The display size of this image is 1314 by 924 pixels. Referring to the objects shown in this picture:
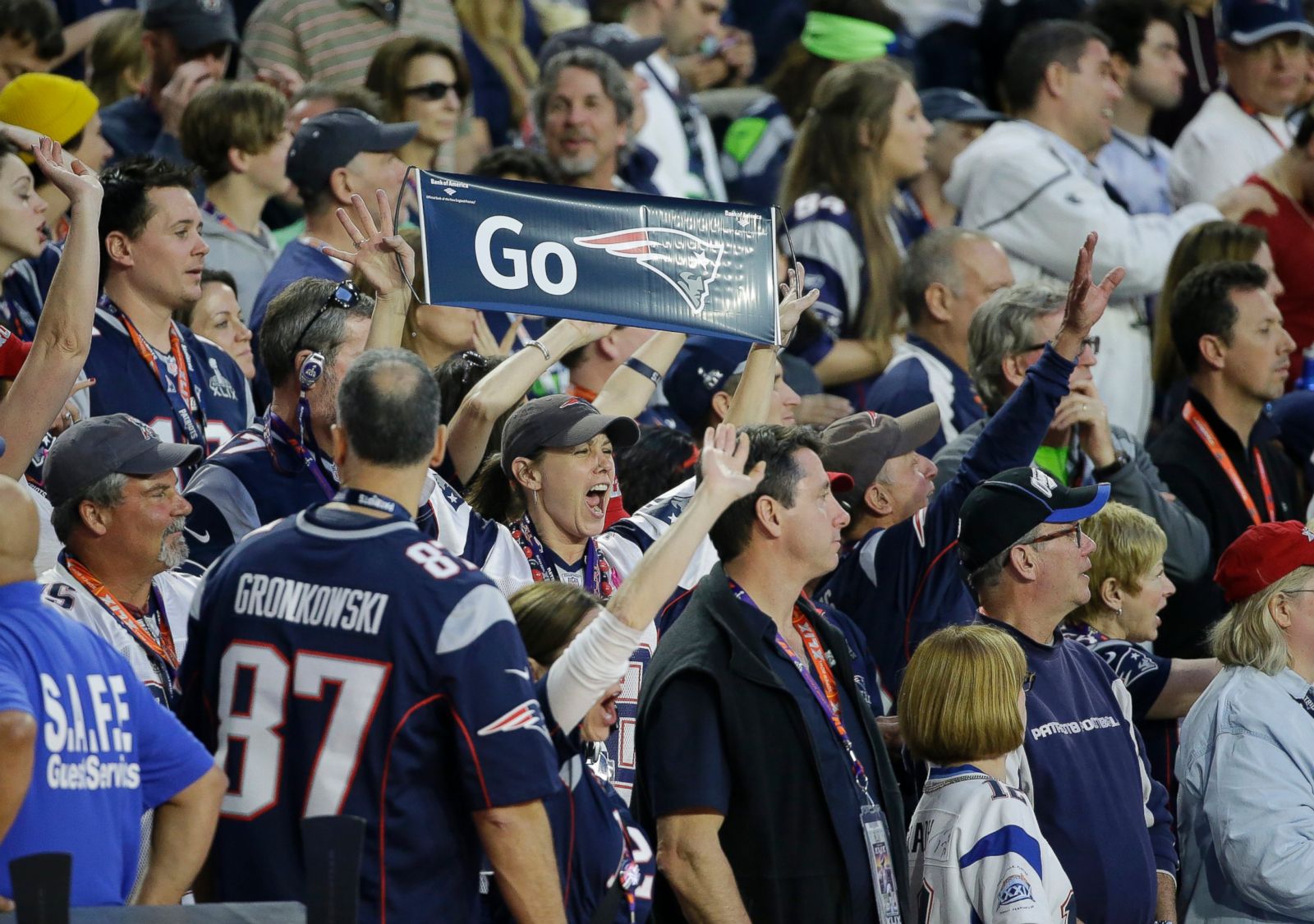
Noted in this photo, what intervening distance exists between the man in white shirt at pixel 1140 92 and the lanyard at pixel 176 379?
588 centimetres

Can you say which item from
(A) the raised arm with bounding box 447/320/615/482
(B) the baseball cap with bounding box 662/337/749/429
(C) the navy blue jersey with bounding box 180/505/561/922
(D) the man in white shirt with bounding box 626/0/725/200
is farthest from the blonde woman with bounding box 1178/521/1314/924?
(D) the man in white shirt with bounding box 626/0/725/200

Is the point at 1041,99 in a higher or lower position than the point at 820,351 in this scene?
higher

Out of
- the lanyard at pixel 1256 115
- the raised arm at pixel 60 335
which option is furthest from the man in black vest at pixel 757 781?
the lanyard at pixel 1256 115

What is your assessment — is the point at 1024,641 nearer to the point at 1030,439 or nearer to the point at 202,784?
the point at 1030,439

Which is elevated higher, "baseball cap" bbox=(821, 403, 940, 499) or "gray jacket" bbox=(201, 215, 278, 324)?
"baseball cap" bbox=(821, 403, 940, 499)

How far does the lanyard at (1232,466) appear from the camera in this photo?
7.59 meters

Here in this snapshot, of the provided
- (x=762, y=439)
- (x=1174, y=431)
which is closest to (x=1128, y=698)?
(x=762, y=439)

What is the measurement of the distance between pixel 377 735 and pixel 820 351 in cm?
484

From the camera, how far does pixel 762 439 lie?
206 inches

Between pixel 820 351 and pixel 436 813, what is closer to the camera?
pixel 436 813

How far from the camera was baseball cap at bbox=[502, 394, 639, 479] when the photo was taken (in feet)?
18.0

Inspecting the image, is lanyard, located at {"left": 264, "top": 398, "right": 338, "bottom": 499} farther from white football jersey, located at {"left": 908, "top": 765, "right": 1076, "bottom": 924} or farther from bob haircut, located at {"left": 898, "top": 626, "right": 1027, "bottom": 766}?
white football jersey, located at {"left": 908, "top": 765, "right": 1076, "bottom": 924}

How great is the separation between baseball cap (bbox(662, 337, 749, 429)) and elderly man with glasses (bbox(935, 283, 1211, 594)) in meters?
0.86

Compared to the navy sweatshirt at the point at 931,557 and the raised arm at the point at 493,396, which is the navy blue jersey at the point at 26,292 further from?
the navy sweatshirt at the point at 931,557
